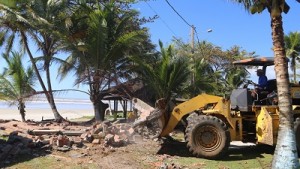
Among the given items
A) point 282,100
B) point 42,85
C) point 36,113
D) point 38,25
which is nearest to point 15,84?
point 42,85

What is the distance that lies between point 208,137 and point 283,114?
279cm

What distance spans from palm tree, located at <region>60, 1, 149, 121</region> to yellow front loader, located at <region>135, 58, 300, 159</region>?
28.5ft

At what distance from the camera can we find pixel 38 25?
21859 mm

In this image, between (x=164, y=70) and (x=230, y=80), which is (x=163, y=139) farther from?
(x=230, y=80)

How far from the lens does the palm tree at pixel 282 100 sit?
9.72m

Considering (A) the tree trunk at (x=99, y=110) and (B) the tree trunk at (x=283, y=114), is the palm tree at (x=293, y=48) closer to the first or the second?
(A) the tree trunk at (x=99, y=110)

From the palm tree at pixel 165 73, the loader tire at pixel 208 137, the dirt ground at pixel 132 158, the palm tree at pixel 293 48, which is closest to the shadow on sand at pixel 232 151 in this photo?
the dirt ground at pixel 132 158

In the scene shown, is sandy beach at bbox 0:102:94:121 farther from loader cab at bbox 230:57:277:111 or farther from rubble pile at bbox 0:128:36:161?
loader cab at bbox 230:57:277:111

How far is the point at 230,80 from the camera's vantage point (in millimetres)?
40812

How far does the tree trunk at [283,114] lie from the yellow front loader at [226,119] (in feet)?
6.99

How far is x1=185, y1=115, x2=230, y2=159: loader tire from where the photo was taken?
39.3 ft

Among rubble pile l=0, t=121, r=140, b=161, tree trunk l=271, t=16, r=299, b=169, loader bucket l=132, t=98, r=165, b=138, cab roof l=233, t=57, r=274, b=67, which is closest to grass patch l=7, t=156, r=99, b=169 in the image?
rubble pile l=0, t=121, r=140, b=161

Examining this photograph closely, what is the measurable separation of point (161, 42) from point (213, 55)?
21961 mm

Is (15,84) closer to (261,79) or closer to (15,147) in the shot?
(15,147)
